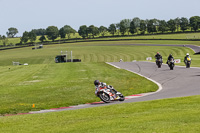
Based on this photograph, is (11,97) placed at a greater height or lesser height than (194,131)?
lesser

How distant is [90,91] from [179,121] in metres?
11.8

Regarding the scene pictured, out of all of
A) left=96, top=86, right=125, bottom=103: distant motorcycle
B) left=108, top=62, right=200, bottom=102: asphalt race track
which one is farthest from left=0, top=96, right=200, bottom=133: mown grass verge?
left=108, top=62, right=200, bottom=102: asphalt race track

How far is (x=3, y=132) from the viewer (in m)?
10.1

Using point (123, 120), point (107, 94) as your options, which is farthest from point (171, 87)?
point (123, 120)

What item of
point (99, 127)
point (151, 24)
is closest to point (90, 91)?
point (99, 127)

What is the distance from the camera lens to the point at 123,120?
10.5 meters

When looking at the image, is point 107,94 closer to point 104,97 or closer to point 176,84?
point 104,97

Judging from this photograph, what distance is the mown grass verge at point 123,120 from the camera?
29.9 ft

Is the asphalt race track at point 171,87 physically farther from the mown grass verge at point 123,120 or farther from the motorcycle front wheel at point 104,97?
the mown grass verge at point 123,120

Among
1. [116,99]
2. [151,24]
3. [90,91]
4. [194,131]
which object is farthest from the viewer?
[151,24]

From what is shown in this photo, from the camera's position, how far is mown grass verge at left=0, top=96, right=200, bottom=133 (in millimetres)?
9117

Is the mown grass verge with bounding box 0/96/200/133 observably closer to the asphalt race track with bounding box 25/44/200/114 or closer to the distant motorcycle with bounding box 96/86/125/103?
the distant motorcycle with bounding box 96/86/125/103

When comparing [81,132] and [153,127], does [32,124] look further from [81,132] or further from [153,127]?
[153,127]

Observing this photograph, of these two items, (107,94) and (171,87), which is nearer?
(107,94)
